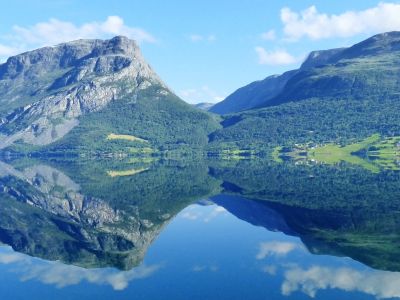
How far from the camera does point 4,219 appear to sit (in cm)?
8262

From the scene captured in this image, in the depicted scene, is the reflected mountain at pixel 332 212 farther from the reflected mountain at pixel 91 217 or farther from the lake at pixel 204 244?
the reflected mountain at pixel 91 217

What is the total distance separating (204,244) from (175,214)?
23.0 metres

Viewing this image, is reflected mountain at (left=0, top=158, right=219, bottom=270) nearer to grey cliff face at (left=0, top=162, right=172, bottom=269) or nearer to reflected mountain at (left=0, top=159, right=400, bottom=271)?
grey cliff face at (left=0, top=162, right=172, bottom=269)

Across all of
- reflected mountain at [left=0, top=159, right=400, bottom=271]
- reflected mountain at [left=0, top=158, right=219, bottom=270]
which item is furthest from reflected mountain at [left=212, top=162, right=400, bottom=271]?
reflected mountain at [left=0, top=158, right=219, bottom=270]

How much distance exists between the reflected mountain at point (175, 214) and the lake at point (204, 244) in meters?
0.20

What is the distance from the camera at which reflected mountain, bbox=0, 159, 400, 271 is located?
59.0 meters

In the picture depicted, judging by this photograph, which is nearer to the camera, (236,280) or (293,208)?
(236,280)

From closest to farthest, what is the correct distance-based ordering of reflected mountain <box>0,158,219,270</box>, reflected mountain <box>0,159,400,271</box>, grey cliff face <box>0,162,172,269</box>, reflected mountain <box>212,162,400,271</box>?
reflected mountain <box>212,162,400,271</box>, grey cliff face <box>0,162,172,269</box>, reflected mountain <box>0,159,400,271</box>, reflected mountain <box>0,158,219,270</box>

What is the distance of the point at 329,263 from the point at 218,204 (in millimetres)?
47300

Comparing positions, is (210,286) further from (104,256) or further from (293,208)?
(293,208)

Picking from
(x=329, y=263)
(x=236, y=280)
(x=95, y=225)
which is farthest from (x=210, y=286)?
(x=95, y=225)

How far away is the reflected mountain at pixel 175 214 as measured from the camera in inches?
2322

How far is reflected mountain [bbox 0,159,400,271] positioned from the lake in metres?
0.20

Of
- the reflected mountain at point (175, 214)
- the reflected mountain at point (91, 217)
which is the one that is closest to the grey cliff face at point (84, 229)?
the reflected mountain at point (91, 217)
